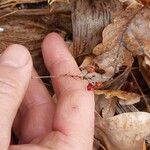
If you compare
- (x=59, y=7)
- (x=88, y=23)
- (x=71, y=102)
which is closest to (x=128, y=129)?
(x=71, y=102)

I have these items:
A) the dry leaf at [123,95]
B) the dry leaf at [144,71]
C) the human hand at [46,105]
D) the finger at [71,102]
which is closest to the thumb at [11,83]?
the human hand at [46,105]

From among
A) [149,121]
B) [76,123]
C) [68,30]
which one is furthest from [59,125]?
[68,30]

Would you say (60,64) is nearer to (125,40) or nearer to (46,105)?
(46,105)

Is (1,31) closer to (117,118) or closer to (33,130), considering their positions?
(33,130)

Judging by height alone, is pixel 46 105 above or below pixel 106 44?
below

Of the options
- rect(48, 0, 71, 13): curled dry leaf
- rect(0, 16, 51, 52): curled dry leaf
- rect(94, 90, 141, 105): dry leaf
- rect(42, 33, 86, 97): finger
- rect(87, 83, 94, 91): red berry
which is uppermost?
rect(48, 0, 71, 13): curled dry leaf

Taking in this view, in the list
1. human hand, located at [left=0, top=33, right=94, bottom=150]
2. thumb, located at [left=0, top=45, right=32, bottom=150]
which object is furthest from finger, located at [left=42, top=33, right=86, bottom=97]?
thumb, located at [left=0, top=45, right=32, bottom=150]

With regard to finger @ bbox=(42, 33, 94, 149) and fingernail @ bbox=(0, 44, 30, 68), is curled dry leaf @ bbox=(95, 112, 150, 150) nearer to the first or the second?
finger @ bbox=(42, 33, 94, 149)

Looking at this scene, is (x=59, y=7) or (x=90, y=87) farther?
(x=59, y=7)
